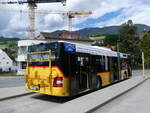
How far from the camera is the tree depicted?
60.5 m

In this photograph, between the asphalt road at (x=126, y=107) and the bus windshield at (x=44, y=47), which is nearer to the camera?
the asphalt road at (x=126, y=107)

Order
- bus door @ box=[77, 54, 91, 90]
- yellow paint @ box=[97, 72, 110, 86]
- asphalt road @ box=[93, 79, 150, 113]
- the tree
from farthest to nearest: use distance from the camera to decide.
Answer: the tree, yellow paint @ box=[97, 72, 110, 86], bus door @ box=[77, 54, 91, 90], asphalt road @ box=[93, 79, 150, 113]

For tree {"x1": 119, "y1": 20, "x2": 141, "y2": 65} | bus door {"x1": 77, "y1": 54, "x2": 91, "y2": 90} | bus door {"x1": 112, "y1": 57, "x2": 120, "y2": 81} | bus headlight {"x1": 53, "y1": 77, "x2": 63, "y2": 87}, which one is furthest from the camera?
tree {"x1": 119, "y1": 20, "x2": 141, "y2": 65}

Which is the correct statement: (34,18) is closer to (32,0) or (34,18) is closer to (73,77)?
(32,0)

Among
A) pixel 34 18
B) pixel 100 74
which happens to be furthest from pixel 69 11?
pixel 100 74

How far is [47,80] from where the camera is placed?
9.51 metres

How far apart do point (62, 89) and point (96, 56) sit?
4464mm

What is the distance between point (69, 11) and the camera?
108 meters

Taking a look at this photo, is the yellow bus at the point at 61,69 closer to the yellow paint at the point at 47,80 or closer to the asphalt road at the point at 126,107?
the yellow paint at the point at 47,80

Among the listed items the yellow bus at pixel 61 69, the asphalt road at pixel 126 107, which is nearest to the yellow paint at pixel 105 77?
the yellow bus at pixel 61 69

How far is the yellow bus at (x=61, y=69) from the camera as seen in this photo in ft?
30.6

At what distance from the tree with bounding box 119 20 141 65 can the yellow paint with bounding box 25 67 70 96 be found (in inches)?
2117

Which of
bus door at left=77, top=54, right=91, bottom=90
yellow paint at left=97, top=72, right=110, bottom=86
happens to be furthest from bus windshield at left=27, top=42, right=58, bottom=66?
yellow paint at left=97, top=72, right=110, bottom=86

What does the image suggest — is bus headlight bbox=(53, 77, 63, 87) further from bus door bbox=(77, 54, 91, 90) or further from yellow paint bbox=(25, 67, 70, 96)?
bus door bbox=(77, 54, 91, 90)
